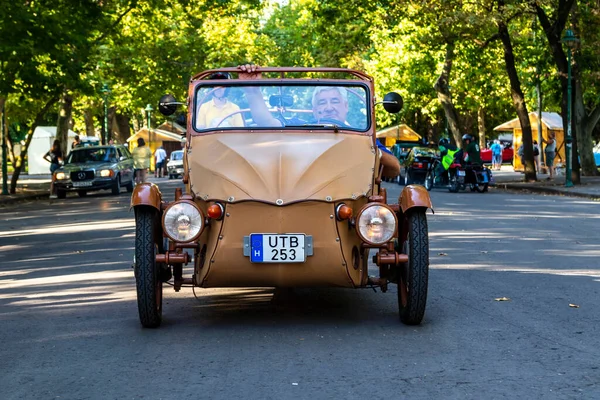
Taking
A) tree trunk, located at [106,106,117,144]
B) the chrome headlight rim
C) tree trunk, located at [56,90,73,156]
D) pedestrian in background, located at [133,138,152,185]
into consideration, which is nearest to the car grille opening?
pedestrian in background, located at [133,138,152,185]

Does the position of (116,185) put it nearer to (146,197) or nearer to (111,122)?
(146,197)

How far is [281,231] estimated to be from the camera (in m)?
8.15

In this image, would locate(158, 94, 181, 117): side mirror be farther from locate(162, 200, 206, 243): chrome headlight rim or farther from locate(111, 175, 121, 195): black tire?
locate(111, 175, 121, 195): black tire

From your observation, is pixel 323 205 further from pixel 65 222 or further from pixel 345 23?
pixel 345 23

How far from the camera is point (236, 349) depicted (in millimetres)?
7602

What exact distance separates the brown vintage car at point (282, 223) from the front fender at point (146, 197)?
0.01 m

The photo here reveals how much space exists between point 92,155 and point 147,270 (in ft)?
93.0

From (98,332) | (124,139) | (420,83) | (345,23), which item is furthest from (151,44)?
(98,332)

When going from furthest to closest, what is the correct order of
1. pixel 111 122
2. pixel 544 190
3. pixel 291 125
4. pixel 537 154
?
pixel 111 122 → pixel 537 154 → pixel 544 190 → pixel 291 125

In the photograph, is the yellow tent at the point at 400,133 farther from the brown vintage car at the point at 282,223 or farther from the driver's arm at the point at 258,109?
the brown vintage car at the point at 282,223

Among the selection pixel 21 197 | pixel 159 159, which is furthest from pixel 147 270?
pixel 159 159

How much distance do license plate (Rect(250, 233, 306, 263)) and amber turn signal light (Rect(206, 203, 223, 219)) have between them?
0.33 meters

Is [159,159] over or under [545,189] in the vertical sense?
over

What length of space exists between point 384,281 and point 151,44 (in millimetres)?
46043
